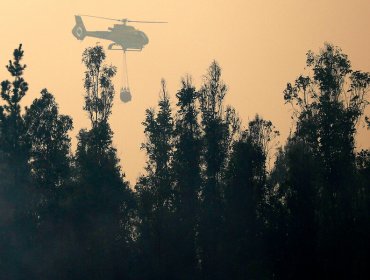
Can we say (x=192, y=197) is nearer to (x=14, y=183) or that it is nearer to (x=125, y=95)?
(x=14, y=183)

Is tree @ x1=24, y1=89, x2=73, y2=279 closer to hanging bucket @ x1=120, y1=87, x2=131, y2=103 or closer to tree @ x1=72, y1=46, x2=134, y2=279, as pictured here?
tree @ x1=72, y1=46, x2=134, y2=279

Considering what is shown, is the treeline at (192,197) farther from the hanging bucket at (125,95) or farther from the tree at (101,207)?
the hanging bucket at (125,95)

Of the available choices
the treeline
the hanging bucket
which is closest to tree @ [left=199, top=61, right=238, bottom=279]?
the treeline

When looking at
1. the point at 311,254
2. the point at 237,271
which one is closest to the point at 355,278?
the point at 311,254

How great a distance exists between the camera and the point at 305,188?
10119 centimetres

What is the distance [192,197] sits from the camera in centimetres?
11100

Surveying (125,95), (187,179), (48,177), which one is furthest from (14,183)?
(125,95)

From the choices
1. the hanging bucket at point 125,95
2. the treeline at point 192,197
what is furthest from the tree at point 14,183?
the hanging bucket at point 125,95

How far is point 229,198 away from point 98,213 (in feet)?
36.9

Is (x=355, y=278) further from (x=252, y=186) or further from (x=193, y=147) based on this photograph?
(x=193, y=147)

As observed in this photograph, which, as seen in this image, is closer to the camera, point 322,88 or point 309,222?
point 309,222

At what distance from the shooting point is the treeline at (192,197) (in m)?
102

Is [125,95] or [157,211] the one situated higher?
[125,95]

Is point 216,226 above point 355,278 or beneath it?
above
